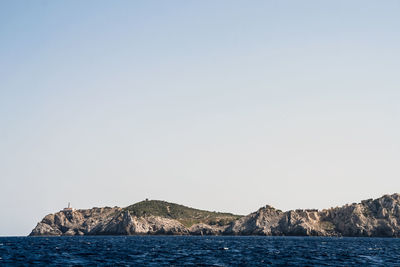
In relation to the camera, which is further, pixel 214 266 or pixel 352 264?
pixel 352 264

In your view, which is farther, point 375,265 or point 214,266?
point 375,265

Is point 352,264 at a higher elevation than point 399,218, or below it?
below

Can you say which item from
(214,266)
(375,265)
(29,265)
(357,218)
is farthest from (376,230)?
(29,265)

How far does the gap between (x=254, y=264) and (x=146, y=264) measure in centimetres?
1570

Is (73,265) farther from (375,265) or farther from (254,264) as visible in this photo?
(375,265)

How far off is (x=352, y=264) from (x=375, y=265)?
344cm

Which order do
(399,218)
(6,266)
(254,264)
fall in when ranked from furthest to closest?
(399,218) < (254,264) < (6,266)

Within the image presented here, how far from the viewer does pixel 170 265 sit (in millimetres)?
52844

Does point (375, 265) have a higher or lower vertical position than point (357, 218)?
lower

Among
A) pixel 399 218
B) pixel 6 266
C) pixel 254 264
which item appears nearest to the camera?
pixel 6 266

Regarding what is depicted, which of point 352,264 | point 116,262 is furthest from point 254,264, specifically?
point 116,262

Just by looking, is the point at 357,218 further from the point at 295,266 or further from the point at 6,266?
the point at 6,266

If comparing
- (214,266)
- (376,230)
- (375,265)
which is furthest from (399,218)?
(214,266)

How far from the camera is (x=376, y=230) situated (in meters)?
193
